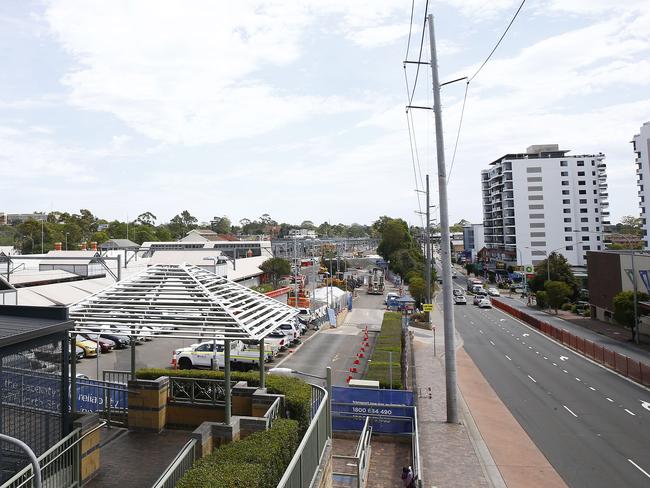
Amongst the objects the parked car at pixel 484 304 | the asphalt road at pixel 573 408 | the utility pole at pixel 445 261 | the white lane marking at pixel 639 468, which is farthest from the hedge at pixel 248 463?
the parked car at pixel 484 304

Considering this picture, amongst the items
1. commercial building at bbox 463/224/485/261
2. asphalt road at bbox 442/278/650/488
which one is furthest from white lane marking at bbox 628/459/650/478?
commercial building at bbox 463/224/485/261

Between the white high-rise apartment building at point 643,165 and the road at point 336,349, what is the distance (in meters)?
62.7

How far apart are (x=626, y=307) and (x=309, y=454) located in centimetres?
3572

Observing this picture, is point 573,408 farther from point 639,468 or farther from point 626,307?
point 626,307

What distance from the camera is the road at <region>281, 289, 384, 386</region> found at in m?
24.6

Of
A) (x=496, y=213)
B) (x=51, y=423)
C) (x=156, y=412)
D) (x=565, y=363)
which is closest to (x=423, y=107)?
(x=156, y=412)

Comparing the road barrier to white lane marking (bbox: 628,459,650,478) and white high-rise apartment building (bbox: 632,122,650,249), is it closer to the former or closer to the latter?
white lane marking (bbox: 628,459,650,478)

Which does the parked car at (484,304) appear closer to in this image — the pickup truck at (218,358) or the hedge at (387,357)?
the hedge at (387,357)

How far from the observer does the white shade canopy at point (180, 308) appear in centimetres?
812

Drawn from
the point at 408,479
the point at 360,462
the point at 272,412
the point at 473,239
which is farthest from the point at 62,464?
the point at 473,239

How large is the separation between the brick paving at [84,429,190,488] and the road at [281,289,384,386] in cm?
1306

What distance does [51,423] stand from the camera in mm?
6750

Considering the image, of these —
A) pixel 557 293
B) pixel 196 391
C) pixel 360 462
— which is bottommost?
pixel 360 462

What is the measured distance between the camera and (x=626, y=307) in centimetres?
3381
